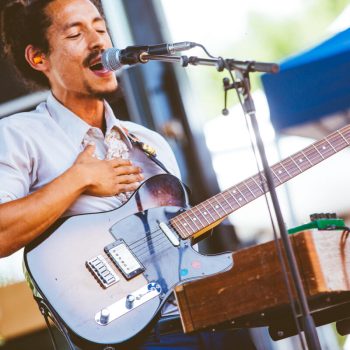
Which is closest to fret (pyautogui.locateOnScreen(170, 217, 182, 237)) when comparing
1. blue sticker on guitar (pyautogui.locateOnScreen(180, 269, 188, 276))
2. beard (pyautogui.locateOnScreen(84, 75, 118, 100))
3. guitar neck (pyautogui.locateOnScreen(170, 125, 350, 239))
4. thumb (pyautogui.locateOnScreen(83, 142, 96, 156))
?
guitar neck (pyautogui.locateOnScreen(170, 125, 350, 239))

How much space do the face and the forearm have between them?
1.41 feet

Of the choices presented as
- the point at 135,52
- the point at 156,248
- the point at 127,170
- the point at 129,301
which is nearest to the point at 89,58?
the point at 127,170

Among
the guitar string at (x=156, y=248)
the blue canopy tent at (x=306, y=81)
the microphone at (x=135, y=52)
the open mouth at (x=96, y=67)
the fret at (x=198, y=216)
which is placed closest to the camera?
the microphone at (x=135, y=52)

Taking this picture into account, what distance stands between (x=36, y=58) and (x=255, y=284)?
3.90ft

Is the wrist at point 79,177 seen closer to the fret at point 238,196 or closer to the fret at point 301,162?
the fret at point 238,196

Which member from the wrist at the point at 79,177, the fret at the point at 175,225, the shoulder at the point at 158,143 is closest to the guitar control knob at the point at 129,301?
the fret at the point at 175,225

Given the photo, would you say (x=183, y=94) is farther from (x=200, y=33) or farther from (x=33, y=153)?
(x=33, y=153)

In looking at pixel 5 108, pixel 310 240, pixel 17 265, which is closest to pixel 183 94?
pixel 5 108

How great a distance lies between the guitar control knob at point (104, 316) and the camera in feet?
6.43

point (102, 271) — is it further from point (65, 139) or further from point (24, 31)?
point (24, 31)

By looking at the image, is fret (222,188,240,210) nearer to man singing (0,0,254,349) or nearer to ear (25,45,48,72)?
man singing (0,0,254,349)

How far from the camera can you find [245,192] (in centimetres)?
224

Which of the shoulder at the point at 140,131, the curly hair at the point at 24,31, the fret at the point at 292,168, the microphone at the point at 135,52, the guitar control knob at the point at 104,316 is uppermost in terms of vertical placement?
the curly hair at the point at 24,31

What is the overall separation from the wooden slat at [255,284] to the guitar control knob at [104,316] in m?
0.32
